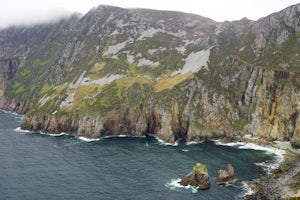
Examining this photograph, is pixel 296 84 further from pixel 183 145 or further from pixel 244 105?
pixel 183 145

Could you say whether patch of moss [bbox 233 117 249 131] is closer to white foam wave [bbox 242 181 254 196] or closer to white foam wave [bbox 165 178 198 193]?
white foam wave [bbox 242 181 254 196]

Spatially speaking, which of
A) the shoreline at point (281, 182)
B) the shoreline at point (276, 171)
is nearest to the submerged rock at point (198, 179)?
the shoreline at point (276, 171)

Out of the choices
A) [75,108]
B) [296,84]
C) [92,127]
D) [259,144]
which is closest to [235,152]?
[259,144]

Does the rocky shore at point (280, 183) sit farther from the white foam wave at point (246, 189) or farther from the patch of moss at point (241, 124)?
the patch of moss at point (241, 124)

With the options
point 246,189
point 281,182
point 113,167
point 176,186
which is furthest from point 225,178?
point 113,167

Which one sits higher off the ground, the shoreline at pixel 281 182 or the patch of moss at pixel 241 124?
the patch of moss at pixel 241 124

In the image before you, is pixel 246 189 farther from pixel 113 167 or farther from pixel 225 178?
pixel 113 167

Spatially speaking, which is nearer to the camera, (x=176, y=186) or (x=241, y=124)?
(x=176, y=186)
